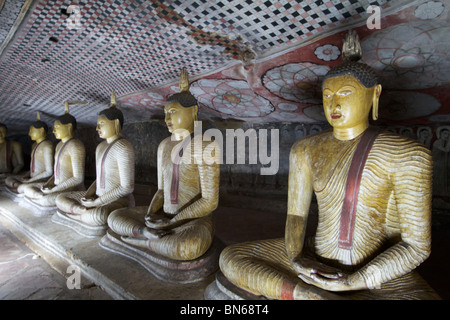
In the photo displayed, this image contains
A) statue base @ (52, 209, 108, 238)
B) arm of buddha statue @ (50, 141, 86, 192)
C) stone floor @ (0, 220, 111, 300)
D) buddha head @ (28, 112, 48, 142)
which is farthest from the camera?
buddha head @ (28, 112, 48, 142)

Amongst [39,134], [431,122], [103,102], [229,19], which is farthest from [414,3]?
[39,134]

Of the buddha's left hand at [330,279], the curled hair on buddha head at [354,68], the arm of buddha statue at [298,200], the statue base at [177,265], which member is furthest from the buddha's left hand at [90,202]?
the curled hair on buddha head at [354,68]

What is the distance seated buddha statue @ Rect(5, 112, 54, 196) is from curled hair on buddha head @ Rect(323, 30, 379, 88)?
5625 mm

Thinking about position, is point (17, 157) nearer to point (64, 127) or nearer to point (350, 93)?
point (64, 127)

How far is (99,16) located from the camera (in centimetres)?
322

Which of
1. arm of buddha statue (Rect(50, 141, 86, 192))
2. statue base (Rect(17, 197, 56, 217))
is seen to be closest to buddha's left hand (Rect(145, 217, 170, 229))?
arm of buddha statue (Rect(50, 141, 86, 192))

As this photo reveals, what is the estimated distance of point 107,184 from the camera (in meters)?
3.95

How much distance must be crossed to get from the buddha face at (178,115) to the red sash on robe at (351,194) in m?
1.77

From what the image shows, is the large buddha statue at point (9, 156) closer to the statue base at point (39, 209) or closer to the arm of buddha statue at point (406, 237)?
the statue base at point (39, 209)

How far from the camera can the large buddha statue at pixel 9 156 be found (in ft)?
23.6

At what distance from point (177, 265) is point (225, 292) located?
0.62 m

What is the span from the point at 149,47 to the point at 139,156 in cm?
457

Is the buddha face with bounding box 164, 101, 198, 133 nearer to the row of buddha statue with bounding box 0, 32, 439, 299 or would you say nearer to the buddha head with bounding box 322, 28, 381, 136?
the row of buddha statue with bounding box 0, 32, 439, 299

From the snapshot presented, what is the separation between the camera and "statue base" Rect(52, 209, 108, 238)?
3676 mm
